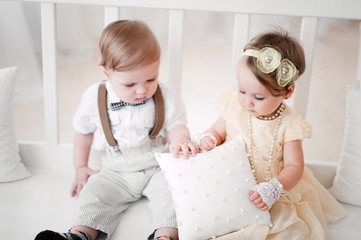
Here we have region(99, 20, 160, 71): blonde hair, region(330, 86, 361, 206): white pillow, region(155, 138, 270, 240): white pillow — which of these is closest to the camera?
region(155, 138, 270, 240): white pillow

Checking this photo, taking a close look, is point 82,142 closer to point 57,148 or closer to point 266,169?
point 57,148

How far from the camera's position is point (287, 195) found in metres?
1.07

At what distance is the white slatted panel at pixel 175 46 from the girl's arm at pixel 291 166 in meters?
0.43

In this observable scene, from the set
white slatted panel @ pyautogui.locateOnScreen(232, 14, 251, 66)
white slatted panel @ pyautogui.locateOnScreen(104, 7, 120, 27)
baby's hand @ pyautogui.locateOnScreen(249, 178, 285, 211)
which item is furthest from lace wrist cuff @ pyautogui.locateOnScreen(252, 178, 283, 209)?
white slatted panel @ pyautogui.locateOnScreen(104, 7, 120, 27)

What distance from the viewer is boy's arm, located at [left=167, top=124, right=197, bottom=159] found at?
105cm

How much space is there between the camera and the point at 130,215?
3.63 ft

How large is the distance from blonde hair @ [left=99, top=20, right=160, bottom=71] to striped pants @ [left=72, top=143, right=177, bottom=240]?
346mm

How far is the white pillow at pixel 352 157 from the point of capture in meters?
1.17

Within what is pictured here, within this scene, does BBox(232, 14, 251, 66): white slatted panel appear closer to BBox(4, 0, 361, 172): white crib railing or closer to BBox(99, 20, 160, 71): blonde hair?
BBox(4, 0, 361, 172): white crib railing

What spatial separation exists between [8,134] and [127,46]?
0.51 metres

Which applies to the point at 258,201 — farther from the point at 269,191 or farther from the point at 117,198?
the point at 117,198

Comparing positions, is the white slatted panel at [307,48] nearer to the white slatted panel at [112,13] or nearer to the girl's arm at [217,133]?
the girl's arm at [217,133]

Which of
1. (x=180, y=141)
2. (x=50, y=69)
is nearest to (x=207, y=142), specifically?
(x=180, y=141)

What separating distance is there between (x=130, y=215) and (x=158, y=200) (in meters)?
0.09
